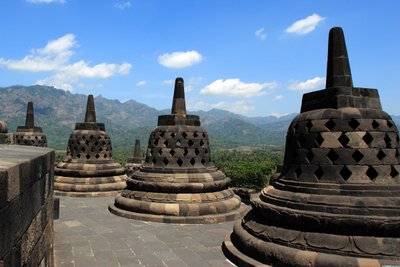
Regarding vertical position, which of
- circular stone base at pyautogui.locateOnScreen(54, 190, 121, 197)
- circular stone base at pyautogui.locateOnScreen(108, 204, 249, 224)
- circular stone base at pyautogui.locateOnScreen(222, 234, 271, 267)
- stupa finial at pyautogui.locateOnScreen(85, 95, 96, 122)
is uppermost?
stupa finial at pyautogui.locateOnScreen(85, 95, 96, 122)

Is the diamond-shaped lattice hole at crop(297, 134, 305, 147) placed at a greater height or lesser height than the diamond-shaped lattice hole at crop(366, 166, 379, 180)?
greater

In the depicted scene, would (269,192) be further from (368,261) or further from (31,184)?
(31,184)

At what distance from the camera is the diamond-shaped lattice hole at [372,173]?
5.93 metres

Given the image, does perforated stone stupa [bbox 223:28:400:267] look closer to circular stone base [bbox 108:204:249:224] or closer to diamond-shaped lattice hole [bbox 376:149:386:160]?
diamond-shaped lattice hole [bbox 376:149:386:160]

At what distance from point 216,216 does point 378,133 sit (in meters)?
4.84

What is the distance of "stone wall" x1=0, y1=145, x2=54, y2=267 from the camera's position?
→ 239 centimetres

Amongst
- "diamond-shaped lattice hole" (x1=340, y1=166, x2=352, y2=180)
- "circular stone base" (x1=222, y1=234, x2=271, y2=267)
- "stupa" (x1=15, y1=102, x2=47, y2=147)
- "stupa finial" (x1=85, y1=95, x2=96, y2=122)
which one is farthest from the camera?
"stupa" (x1=15, y1=102, x2=47, y2=147)

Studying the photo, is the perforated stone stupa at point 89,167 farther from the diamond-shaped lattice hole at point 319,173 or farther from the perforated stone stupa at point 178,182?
the diamond-shaped lattice hole at point 319,173

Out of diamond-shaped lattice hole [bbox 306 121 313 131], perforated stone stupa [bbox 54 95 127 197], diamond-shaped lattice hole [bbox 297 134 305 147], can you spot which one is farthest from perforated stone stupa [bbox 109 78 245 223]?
diamond-shaped lattice hole [bbox 306 121 313 131]

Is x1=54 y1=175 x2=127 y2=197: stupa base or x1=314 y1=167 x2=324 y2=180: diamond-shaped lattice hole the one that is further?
x1=54 y1=175 x2=127 y2=197: stupa base

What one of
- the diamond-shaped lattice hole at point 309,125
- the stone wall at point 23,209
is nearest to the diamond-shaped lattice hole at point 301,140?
the diamond-shaped lattice hole at point 309,125

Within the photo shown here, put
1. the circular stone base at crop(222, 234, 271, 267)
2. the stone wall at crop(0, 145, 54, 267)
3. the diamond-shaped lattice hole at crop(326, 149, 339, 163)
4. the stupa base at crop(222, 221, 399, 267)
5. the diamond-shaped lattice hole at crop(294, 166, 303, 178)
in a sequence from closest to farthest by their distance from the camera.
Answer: the stone wall at crop(0, 145, 54, 267) → the stupa base at crop(222, 221, 399, 267) → the circular stone base at crop(222, 234, 271, 267) → the diamond-shaped lattice hole at crop(326, 149, 339, 163) → the diamond-shaped lattice hole at crop(294, 166, 303, 178)

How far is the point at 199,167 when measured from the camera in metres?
10.7

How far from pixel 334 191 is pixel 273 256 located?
140cm
